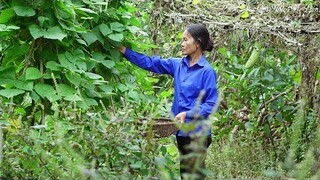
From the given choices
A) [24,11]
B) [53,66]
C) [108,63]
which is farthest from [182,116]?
[24,11]

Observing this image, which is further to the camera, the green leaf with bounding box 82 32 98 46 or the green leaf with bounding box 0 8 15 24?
the green leaf with bounding box 82 32 98 46

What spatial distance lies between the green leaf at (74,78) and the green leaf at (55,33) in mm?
214

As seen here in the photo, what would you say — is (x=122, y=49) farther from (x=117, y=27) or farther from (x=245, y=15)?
(x=245, y=15)

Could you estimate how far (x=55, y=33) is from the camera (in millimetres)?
3406

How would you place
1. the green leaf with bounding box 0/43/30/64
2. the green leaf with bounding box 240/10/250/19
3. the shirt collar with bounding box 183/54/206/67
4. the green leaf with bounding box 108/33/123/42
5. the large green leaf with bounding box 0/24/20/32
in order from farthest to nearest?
the green leaf with bounding box 240/10/250/19 < the shirt collar with bounding box 183/54/206/67 < the green leaf with bounding box 108/33/123/42 < the green leaf with bounding box 0/43/30/64 < the large green leaf with bounding box 0/24/20/32

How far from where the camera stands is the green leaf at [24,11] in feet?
11.1

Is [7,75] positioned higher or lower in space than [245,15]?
higher

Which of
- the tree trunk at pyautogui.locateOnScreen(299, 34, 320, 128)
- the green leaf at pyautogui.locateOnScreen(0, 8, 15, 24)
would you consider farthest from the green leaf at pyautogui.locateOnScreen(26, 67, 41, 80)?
the tree trunk at pyautogui.locateOnScreen(299, 34, 320, 128)

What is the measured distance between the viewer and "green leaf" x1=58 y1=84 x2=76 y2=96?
3.44 meters

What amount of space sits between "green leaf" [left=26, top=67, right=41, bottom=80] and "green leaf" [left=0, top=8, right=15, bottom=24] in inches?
10.4

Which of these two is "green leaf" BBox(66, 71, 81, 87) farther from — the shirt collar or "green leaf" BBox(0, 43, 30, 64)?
the shirt collar

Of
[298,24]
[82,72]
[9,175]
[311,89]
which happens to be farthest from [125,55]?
[311,89]

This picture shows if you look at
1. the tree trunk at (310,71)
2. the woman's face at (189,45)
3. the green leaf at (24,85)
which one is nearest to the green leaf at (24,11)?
the green leaf at (24,85)

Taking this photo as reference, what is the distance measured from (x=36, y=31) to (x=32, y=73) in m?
0.21
